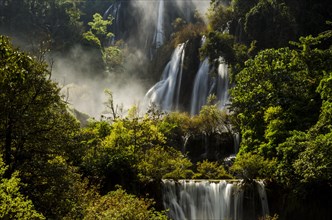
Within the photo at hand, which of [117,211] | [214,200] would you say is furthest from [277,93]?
[117,211]

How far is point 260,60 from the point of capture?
2667 centimetres

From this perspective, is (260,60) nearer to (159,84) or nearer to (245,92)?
(245,92)

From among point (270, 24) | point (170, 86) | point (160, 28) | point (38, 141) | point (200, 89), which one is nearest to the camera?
point (38, 141)

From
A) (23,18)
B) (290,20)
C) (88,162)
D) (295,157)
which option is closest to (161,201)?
(88,162)

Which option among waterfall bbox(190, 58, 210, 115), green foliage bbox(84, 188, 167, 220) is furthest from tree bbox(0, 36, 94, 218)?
waterfall bbox(190, 58, 210, 115)

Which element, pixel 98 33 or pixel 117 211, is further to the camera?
pixel 98 33

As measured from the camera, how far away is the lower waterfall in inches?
838

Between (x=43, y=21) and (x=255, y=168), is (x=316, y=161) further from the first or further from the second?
(x=43, y=21)

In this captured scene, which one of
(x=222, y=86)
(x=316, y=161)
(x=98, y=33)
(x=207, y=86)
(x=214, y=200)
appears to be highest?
(x=98, y=33)

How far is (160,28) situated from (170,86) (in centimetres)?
2112

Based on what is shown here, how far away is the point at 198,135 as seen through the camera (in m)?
33.6

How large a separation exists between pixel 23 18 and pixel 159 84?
95.4ft

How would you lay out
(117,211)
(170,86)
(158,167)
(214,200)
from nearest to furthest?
(117,211), (214,200), (158,167), (170,86)

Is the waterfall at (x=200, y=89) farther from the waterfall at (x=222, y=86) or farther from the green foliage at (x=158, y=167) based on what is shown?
the green foliage at (x=158, y=167)
